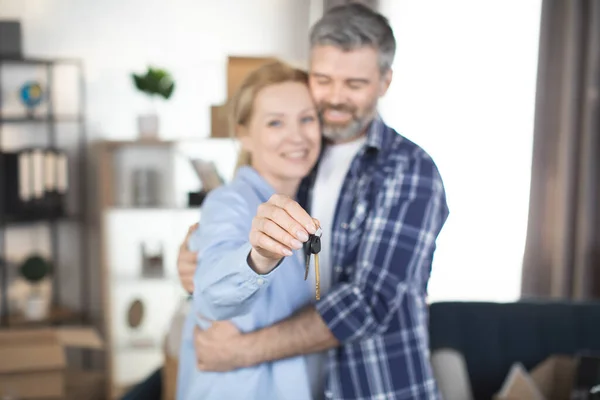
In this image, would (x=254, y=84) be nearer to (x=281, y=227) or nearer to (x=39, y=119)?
(x=281, y=227)

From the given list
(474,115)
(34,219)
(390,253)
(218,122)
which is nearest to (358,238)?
(390,253)

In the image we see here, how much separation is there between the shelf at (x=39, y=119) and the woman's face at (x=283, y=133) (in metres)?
1.38

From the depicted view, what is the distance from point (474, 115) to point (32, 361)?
2.22ft

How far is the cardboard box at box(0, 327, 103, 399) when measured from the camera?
2.94 feet

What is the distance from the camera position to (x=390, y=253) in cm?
37

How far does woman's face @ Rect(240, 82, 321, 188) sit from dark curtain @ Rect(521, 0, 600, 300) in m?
1.22

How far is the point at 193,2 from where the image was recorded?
1.11 meters

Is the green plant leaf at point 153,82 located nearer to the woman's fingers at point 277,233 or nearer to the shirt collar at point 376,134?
the shirt collar at point 376,134

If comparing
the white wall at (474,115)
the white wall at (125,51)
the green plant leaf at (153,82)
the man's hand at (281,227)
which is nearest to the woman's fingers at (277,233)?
the man's hand at (281,227)

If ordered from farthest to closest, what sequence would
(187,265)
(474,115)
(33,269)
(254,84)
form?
(33,269) → (474,115) → (187,265) → (254,84)

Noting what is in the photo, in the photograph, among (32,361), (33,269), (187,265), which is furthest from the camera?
(33,269)

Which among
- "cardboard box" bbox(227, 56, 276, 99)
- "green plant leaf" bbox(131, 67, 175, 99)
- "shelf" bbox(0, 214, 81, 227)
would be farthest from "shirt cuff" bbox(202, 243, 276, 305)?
"shelf" bbox(0, 214, 81, 227)

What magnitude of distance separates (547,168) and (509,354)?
56 cm

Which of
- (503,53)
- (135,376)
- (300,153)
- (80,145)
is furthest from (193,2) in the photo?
(300,153)
